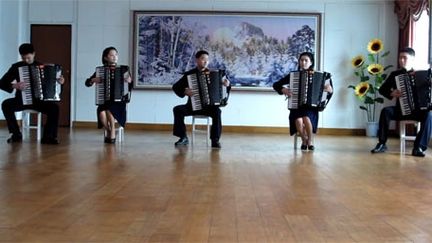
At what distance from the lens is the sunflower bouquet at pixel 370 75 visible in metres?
8.73

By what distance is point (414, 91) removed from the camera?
5867 millimetres

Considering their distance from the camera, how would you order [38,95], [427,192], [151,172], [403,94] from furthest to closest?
[38,95], [403,94], [151,172], [427,192]

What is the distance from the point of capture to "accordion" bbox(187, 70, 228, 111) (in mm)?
6387

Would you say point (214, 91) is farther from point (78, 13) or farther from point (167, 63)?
point (78, 13)

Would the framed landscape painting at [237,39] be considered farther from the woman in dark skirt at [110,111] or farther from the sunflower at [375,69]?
the woman in dark skirt at [110,111]

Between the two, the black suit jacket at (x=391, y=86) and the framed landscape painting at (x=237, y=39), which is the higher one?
the framed landscape painting at (x=237, y=39)

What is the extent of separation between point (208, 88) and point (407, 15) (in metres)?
3.71

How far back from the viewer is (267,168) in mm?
4488

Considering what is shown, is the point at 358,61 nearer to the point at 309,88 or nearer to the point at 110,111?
the point at 309,88

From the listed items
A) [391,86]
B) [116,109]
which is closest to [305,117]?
[391,86]

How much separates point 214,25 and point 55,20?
263 cm

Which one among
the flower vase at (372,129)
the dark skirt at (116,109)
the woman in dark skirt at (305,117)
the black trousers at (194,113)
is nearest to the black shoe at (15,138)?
the dark skirt at (116,109)

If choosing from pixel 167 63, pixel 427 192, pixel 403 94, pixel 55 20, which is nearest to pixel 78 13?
pixel 55 20

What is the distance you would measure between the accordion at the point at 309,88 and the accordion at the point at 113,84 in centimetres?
190
